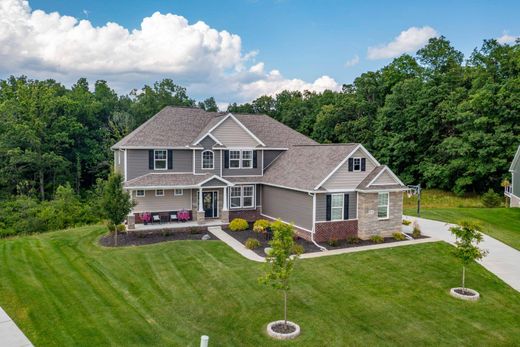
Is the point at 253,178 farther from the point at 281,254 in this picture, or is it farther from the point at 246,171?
the point at 281,254

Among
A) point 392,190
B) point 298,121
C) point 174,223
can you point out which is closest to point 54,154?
point 174,223

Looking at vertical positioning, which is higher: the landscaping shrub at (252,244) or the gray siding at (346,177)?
the gray siding at (346,177)

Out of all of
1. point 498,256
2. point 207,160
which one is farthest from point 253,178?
point 498,256

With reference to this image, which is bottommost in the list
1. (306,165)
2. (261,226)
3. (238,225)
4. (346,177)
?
(238,225)

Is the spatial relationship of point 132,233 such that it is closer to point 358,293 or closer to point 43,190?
point 358,293

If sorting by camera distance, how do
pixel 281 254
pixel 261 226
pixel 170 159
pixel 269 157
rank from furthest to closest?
pixel 269 157, pixel 170 159, pixel 261 226, pixel 281 254

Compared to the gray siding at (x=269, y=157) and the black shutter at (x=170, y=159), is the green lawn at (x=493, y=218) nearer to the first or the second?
the gray siding at (x=269, y=157)

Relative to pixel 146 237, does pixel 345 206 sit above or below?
above

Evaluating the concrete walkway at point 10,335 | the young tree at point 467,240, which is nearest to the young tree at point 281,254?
the concrete walkway at point 10,335

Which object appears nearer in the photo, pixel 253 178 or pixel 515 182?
pixel 253 178
